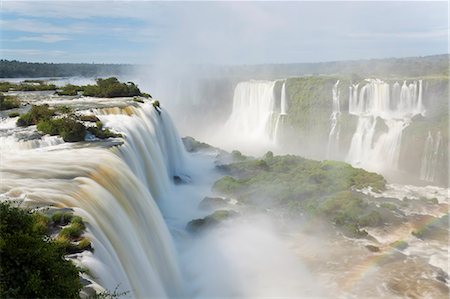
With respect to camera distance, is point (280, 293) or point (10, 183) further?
point (280, 293)

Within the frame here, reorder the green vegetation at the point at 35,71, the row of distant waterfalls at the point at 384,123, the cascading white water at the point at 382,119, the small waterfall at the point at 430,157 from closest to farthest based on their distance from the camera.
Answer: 1. the small waterfall at the point at 430,157
2. the row of distant waterfalls at the point at 384,123
3. the cascading white water at the point at 382,119
4. the green vegetation at the point at 35,71

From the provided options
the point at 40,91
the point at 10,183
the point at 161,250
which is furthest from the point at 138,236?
the point at 40,91

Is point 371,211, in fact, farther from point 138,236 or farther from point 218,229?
point 138,236

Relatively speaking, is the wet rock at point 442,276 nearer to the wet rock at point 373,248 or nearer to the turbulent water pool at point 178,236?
the turbulent water pool at point 178,236

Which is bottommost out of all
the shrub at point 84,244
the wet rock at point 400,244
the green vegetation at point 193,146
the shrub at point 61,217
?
the wet rock at point 400,244

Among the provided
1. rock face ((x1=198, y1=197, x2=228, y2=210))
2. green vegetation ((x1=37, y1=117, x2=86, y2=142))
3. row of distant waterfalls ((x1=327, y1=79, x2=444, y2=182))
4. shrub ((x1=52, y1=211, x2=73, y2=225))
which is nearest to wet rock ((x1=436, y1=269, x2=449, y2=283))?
rock face ((x1=198, y1=197, x2=228, y2=210))

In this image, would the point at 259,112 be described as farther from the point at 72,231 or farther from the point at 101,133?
the point at 72,231

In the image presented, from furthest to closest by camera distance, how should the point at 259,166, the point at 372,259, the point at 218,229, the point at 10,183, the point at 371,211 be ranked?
the point at 259,166 < the point at 371,211 < the point at 218,229 < the point at 372,259 < the point at 10,183

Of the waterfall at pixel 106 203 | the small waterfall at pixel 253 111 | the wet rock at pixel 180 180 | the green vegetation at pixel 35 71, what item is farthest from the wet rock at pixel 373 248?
the green vegetation at pixel 35 71
